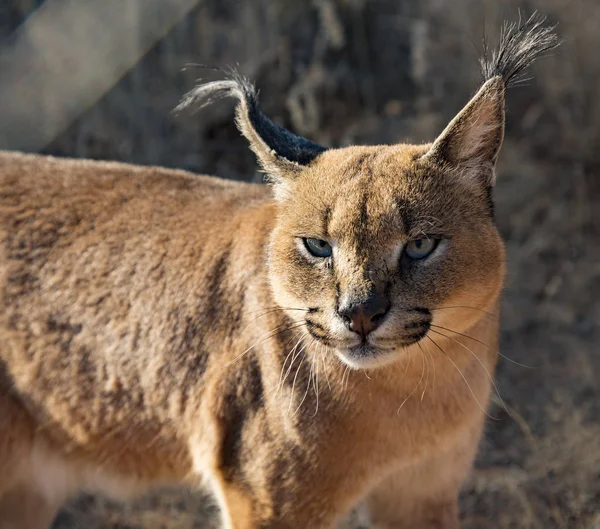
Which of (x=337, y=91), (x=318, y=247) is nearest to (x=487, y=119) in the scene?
(x=318, y=247)

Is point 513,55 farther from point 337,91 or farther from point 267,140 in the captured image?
point 337,91

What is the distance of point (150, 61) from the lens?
21.9ft

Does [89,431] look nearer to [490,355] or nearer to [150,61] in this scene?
[490,355]

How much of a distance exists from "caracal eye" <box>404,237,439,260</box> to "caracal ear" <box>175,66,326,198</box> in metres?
0.63

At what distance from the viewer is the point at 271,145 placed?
3.61 meters

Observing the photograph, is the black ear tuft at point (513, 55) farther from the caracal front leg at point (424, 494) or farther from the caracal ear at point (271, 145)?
the caracal front leg at point (424, 494)

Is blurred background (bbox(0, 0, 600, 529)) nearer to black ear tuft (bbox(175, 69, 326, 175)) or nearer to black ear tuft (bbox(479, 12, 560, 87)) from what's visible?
black ear tuft (bbox(175, 69, 326, 175))

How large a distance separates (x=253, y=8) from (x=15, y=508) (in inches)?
150

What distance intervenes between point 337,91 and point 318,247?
11.7ft

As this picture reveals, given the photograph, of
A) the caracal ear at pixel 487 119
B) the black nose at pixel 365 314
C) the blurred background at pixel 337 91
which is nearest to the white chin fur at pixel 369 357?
the black nose at pixel 365 314

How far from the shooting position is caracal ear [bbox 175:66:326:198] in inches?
140

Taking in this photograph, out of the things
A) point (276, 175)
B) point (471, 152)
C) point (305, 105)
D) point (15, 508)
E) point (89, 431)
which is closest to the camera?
point (471, 152)

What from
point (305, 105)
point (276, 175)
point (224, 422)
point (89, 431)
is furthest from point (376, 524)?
point (305, 105)

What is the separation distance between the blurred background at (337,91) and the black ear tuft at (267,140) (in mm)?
2247
